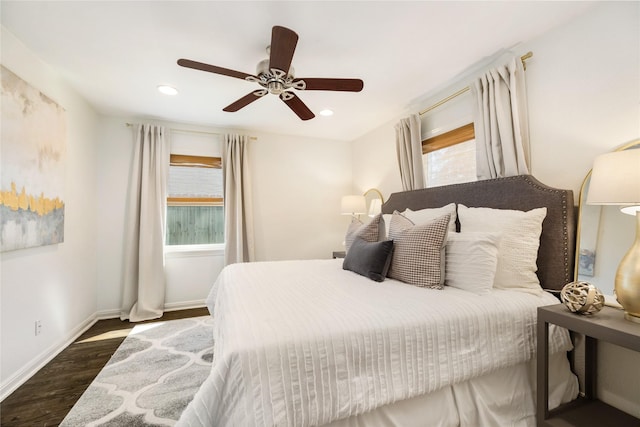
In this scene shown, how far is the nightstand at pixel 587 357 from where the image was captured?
3.65 feet

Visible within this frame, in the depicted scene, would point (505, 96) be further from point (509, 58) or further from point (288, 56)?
point (288, 56)

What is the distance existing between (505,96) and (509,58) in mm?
309

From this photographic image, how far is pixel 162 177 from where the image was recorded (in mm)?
3512

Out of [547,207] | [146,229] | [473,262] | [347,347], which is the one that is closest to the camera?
[347,347]

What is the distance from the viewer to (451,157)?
276 cm

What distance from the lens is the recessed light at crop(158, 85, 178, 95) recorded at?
2658 millimetres

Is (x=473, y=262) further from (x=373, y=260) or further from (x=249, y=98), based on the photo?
(x=249, y=98)

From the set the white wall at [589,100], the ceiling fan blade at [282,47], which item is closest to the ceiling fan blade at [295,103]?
the ceiling fan blade at [282,47]

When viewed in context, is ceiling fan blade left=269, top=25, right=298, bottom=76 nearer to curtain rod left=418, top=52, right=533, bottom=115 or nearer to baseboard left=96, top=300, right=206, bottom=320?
curtain rod left=418, top=52, right=533, bottom=115

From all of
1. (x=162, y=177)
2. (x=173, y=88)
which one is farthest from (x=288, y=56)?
(x=162, y=177)

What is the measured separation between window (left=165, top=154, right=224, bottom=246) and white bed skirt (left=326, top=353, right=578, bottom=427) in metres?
3.33

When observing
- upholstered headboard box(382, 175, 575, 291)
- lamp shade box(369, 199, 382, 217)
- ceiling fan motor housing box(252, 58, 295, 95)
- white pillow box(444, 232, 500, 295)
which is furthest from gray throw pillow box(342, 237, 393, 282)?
lamp shade box(369, 199, 382, 217)

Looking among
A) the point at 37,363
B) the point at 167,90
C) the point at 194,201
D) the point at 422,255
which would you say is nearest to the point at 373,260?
the point at 422,255

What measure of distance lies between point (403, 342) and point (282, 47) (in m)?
1.66
